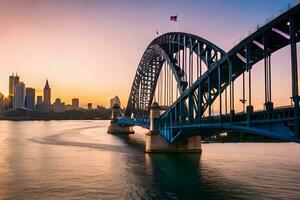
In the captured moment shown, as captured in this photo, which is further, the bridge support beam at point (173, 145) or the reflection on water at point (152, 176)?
the bridge support beam at point (173, 145)

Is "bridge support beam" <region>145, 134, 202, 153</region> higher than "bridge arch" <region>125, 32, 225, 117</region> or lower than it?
lower

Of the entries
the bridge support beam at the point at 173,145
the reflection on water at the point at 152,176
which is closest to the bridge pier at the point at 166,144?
the bridge support beam at the point at 173,145

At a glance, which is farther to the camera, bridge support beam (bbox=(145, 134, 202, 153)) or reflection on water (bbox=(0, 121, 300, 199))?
bridge support beam (bbox=(145, 134, 202, 153))

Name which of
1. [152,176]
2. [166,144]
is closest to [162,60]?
[166,144]

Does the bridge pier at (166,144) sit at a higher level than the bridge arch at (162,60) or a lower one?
lower

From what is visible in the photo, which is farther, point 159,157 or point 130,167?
point 159,157

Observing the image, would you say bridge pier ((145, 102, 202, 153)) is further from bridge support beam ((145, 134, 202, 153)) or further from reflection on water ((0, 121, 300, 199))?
reflection on water ((0, 121, 300, 199))

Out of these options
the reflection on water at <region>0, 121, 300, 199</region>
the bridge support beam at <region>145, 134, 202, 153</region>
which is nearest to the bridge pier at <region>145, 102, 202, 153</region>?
the bridge support beam at <region>145, 134, 202, 153</region>

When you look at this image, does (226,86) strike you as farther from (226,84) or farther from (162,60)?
(162,60)

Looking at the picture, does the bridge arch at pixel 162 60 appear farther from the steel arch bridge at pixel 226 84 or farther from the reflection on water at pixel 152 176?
the reflection on water at pixel 152 176

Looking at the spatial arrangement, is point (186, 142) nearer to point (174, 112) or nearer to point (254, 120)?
point (174, 112)

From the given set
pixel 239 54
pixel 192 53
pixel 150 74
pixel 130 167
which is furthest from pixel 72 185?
pixel 150 74
